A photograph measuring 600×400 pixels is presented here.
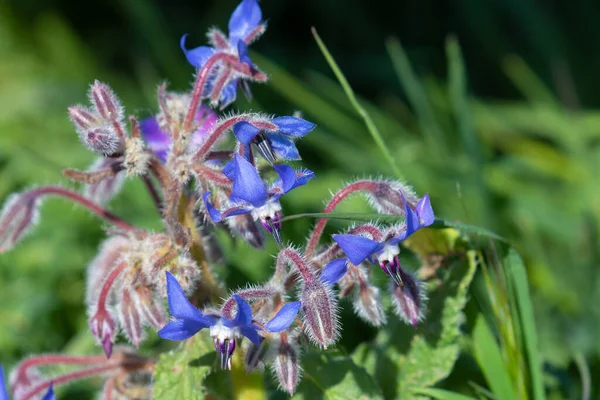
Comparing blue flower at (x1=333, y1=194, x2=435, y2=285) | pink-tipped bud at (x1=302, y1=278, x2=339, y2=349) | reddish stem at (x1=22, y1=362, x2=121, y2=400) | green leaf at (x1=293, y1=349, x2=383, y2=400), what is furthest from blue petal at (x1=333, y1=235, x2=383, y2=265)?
reddish stem at (x1=22, y1=362, x2=121, y2=400)

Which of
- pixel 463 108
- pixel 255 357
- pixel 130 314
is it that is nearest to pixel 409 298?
pixel 255 357

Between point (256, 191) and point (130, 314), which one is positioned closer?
point (256, 191)

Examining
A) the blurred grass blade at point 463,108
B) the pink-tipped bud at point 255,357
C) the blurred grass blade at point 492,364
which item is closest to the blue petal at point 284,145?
the pink-tipped bud at point 255,357

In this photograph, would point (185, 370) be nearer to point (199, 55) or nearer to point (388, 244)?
point (388, 244)

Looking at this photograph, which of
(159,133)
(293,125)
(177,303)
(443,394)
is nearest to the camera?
(177,303)

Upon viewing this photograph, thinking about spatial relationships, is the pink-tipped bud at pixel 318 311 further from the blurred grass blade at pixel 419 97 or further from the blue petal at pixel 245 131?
the blurred grass blade at pixel 419 97

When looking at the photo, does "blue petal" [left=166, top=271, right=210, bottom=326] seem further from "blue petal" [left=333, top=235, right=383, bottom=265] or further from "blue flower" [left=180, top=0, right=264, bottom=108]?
"blue flower" [left=180, top=0, right=264, bottom=108]
